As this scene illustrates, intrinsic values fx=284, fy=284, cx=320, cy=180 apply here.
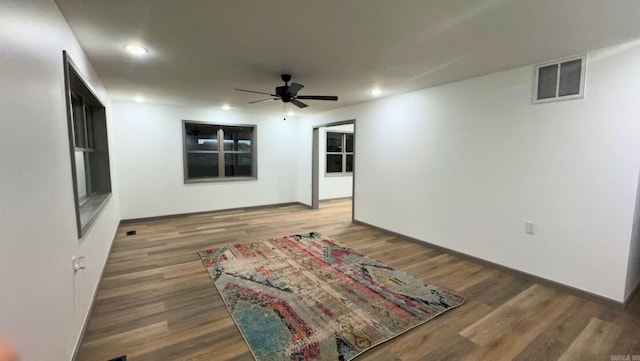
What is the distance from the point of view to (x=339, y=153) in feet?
27.9

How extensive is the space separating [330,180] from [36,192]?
7000 mm

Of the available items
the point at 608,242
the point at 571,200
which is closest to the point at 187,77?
the point at 571,200

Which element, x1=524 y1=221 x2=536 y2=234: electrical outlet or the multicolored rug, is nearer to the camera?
the multicolored rug

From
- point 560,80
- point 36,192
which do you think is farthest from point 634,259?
point 36,192

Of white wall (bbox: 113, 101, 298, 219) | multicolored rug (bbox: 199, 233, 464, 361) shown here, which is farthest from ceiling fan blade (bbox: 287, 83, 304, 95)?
white wall (bbox: 113, 101, 298, 219)

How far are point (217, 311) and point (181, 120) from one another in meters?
4.67

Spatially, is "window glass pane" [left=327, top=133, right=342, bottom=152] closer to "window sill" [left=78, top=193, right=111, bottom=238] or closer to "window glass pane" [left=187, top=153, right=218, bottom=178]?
"window glass pane" [left=187, top=153, right=218, bottom=178]

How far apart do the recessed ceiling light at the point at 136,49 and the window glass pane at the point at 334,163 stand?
5.86 meters

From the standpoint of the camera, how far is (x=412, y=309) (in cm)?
256

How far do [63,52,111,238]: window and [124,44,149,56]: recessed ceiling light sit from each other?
504 mm

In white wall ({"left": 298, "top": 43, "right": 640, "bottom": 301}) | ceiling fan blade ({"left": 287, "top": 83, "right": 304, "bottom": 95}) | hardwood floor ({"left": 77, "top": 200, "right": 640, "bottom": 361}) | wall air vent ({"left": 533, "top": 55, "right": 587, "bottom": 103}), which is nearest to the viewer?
hardwood floor ({"left": 77, "top": 200, "right": 640, "bottom": 361})

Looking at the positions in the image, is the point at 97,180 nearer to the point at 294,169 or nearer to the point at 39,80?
the point at 39,80

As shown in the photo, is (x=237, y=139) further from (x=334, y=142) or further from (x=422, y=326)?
(x=422, y=326)

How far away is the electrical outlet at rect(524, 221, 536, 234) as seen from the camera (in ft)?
10.4
